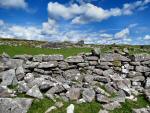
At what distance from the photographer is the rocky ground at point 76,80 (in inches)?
575

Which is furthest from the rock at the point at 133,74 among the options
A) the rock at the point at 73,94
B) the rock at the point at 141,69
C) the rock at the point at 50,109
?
the rock at the point at 50,109

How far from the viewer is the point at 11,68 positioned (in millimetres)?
18672

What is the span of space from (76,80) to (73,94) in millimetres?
3228

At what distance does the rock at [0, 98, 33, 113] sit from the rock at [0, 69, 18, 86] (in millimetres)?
2915

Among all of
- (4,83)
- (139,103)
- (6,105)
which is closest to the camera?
(6,105)

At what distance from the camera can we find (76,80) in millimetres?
18438

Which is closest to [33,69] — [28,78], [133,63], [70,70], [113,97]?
[28,78]

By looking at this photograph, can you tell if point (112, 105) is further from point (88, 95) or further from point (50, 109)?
point (50, 109)

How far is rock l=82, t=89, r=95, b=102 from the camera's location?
49.1 feet

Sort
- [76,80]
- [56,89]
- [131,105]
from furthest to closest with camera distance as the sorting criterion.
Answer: [76,80] < [56,89] < [131,105]

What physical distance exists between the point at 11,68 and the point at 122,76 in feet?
26.9

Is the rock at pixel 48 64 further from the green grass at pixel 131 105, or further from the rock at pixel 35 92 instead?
the green grass at pixel 131 105

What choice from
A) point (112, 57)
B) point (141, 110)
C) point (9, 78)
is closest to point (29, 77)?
point (9, 78)

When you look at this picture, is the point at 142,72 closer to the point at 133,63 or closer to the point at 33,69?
the point at 133,63
